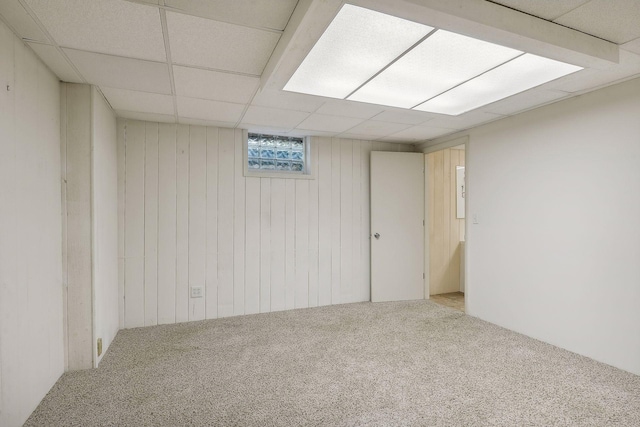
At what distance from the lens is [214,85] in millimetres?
2566

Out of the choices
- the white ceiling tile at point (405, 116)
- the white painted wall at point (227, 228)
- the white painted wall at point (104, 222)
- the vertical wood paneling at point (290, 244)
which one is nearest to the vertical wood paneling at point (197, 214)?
the white painted wall at point (227, 228)

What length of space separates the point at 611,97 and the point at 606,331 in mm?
1868

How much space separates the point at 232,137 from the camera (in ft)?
12.8

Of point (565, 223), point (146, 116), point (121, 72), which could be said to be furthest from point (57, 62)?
point (565, 223)

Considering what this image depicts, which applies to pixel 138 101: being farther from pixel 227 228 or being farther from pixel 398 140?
pixel 398 140

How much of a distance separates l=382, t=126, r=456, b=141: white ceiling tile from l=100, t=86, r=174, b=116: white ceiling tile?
265cm

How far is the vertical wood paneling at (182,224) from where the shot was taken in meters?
3.69

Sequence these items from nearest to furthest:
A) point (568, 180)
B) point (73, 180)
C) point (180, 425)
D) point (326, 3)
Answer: point (326, 3) < point (180, 425) < point (73, 180) < point (568, 180)

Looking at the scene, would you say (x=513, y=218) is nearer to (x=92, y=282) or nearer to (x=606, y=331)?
(x=606, y=331)

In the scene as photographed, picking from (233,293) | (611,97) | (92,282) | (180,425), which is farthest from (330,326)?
(611,97)

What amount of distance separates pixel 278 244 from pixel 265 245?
6.6 inches

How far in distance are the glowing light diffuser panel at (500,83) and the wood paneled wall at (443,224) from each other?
1.96m

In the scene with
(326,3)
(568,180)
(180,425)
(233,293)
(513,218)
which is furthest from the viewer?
(233,293)

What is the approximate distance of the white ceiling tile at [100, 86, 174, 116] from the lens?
2.75 meters
